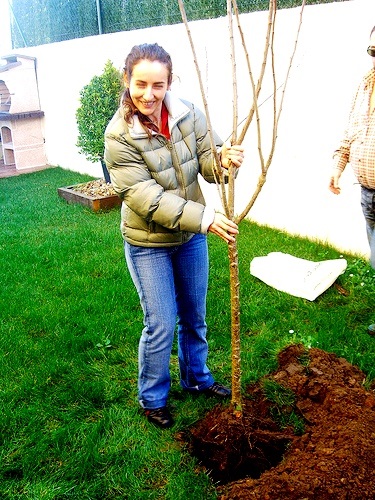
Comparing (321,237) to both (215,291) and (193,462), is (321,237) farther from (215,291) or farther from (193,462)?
(193,462)

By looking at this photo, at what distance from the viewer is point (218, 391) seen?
3283 millimetres

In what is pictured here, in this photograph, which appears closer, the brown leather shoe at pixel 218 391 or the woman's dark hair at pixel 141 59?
the woman's dark hair at pixel 141 59

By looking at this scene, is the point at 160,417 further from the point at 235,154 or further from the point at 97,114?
the point at 97,114

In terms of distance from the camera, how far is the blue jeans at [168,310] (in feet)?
9.24

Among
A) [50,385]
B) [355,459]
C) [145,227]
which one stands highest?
[145,227]

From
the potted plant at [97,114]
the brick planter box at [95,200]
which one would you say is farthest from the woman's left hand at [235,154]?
the potted plant at [97,114]

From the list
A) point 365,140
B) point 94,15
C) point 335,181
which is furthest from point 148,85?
point 94,15

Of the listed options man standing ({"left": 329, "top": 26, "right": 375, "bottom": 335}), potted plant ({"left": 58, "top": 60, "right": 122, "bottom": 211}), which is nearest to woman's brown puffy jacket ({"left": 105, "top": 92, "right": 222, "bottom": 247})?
man standing ({"left": 329, "top": 26, "right": 375, "bottom": 335})

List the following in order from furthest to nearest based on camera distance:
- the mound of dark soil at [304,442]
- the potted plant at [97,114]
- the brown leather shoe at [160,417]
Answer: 1. the potted plant at [97,114]
2. the brown leather shoe at [160,417]
3. the mound of dark soil at [304,442]

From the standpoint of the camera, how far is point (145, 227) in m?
2.75

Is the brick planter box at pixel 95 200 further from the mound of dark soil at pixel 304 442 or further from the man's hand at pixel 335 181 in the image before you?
the mound of dark soil at pixel 304 442

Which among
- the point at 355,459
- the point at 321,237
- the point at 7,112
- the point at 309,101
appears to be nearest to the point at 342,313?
the point at 321,237

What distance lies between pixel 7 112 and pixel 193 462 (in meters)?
10.1

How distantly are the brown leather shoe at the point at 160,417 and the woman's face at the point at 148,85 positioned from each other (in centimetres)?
160
